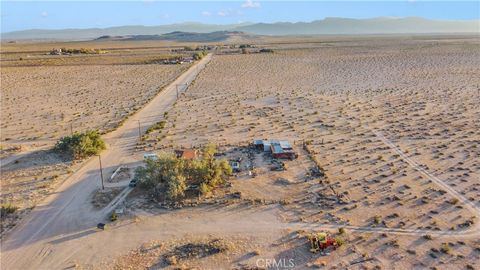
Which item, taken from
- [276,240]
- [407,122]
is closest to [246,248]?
[276,240]

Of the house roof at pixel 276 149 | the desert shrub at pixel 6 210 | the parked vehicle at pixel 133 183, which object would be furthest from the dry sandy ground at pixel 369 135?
the desert shrub at pixel 6 210

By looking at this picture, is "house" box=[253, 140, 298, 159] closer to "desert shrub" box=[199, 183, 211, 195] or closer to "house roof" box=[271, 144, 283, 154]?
"house roof" box=[271, 144, 283, 154]

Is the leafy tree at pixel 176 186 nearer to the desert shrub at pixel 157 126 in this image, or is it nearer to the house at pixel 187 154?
the house at pixel 187 154

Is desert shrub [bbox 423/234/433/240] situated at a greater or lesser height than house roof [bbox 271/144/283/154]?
lesser

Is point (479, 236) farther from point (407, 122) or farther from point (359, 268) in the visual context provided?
point (407, 122)

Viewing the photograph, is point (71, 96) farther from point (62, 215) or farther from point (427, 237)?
point (427, 237)

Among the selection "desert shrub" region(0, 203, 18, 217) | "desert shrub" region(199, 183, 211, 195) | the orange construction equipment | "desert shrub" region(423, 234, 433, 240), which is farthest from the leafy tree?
"desert shrub" region(423, 234, 433, 240)

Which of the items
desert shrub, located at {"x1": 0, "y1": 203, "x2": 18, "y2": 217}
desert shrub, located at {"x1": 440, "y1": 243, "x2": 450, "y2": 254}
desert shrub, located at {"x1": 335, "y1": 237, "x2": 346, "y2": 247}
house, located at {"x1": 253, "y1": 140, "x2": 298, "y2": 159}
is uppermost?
house, located at {"x1": 253, "y1": 140, "x2": 298, "y2": 159}
